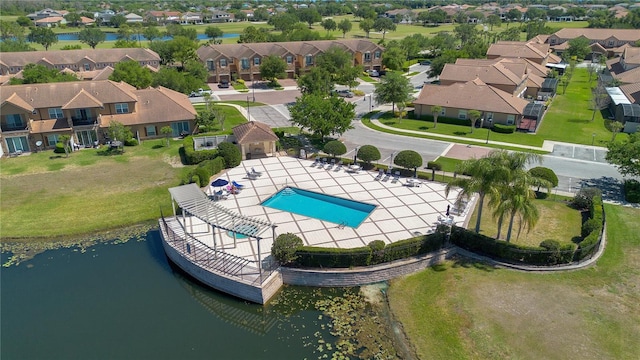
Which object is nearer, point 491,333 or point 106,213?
point 491,333

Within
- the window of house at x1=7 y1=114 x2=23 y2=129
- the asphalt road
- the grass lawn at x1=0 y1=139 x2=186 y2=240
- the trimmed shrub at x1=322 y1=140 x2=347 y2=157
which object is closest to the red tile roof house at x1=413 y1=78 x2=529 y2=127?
the asphalt road

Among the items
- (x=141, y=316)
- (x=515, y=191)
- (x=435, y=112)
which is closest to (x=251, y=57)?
(x=435, y=112)

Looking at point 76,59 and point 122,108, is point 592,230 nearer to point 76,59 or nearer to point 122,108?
point 122,108

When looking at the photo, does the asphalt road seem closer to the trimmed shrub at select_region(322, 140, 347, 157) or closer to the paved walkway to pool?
the trimmed shrub at select_region(322, 140, 347, 157)

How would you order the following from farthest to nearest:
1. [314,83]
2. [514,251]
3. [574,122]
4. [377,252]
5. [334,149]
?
[314,83] < [574,122] < [334,149] < [514,251] < [377,252]

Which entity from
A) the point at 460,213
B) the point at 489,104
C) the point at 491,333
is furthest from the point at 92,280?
the point at 489,104

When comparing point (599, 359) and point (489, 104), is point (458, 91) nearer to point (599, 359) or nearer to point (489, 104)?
point (489, 104)
